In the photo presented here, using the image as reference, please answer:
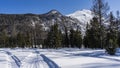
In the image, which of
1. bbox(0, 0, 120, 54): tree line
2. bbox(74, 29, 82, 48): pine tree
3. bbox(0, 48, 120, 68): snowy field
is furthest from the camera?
bbox(74, 29, 82, 48): pine tree

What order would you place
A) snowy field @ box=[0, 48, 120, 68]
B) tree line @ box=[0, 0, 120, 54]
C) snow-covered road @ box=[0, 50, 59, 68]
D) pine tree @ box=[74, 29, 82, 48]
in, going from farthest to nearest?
pine tree @ box=[74, 29, 82, 48] → tree line @ box=[0, 0, 120, 54] → snow-covered road @ box=[0, 50, 59, 68] → snowy field @ box=[0, 48, 120, 68]

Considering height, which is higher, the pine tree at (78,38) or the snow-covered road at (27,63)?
the pine tree at (78,38)

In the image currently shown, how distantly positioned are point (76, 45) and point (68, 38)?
7.71 meters

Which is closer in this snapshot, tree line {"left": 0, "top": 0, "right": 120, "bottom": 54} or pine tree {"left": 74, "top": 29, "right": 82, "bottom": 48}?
tree line {"left": 0, "top": 0, "right": 120, "bottom": 54}

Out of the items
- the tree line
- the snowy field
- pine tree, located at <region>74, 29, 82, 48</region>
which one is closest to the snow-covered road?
the snowy field

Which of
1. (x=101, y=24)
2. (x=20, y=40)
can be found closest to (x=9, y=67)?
(x=101, y=24)

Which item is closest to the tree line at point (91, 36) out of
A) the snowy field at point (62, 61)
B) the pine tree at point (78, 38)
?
the pine tree at point (78, 38)

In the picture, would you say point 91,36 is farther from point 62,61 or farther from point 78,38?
point 62,61

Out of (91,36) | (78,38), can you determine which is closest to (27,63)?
(91,36)

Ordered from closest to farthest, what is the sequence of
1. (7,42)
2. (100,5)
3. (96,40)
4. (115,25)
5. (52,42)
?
(100,5)
(96,40)
(115,25)
(52,42)
(7,42)

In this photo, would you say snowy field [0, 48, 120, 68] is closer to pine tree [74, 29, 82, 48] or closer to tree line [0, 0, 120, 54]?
tree line [0, 0, 120, 54]

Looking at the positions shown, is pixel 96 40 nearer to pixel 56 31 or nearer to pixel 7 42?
pixel 56 31

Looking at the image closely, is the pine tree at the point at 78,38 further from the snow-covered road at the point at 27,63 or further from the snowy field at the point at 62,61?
the snow-covered road at the point at 27,63

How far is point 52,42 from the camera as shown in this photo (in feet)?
274
